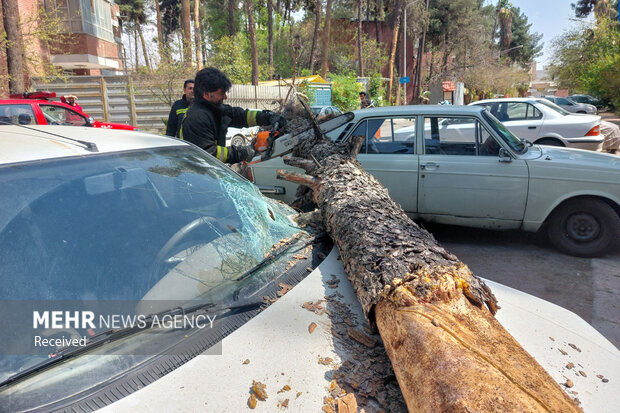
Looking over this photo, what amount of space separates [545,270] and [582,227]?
0.72m

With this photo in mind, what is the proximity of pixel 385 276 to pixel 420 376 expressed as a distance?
0.55 m

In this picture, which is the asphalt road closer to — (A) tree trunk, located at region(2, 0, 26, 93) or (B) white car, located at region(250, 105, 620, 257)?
(B) white car, located at region(250, 105, 620, 257)

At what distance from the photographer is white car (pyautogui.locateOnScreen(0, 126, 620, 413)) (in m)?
1.26

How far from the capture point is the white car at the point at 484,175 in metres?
4.63

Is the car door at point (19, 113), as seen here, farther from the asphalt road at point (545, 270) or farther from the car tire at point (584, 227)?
the car tire at point (584, 227)

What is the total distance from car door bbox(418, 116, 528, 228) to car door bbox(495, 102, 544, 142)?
16.3 ft

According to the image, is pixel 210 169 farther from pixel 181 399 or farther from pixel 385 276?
pixel 181 399

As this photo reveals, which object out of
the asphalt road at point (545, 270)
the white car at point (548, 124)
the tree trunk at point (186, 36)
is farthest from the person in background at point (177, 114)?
the tree trunk at point (186, 36)

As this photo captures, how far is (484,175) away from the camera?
15.7 feet

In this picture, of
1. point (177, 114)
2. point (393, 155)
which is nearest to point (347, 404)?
point (393, 155)

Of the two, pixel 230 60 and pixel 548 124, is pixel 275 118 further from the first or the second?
pixel 230 60

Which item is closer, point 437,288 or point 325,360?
point 325,360

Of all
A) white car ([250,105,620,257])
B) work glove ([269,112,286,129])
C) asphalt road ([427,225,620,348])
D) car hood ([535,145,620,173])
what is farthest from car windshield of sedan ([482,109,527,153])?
work glove ([269,112,286,129])

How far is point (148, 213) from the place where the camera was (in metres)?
1.88
